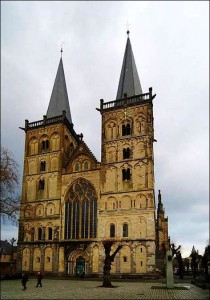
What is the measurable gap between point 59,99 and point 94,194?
20345 mm

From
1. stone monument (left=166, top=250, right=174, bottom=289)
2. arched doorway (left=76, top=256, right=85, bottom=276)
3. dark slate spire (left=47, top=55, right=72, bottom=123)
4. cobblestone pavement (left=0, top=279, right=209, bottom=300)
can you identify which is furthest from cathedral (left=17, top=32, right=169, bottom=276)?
cobblestone pavement (left=0, top=279, right=209, bottom=300)

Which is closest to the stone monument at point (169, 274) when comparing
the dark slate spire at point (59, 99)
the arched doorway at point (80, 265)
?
the arched doorway at point (80, 265)

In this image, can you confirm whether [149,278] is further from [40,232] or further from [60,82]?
[60,82]

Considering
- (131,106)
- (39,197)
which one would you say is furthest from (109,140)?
(39,197)

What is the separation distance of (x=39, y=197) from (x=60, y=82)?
22.6 m

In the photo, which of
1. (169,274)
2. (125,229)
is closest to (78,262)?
(125,229)

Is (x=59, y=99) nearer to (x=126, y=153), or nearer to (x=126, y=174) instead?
(x=126, y=153)

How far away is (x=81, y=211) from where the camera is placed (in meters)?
47.0

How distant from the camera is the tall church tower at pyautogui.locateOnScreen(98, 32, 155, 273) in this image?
42000mm

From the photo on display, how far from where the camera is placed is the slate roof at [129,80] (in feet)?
171

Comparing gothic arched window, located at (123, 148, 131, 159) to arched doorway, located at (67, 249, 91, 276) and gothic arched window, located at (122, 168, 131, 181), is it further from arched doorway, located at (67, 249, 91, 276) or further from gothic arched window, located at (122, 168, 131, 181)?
arched doorway, located at (67, 249, 91, 276)

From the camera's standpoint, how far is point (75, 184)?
4881 cm

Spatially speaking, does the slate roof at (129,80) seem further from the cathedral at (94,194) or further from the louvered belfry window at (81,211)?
the louvered belfry window at (81,211)

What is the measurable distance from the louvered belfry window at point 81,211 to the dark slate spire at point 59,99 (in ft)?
47.3
